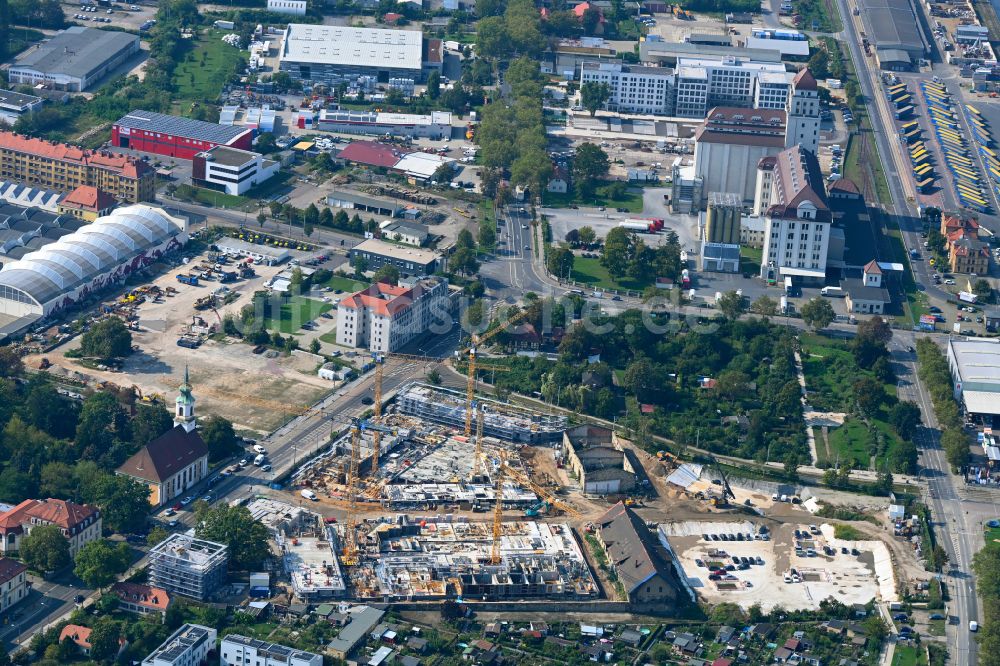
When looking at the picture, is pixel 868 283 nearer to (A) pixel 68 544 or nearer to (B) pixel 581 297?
(B) pixel 581 297

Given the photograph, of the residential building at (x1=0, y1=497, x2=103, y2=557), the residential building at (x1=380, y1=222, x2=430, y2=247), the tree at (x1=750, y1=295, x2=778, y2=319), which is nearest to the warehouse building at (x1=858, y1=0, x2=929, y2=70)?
the tree at (x1=750, y1=295, x2=778, y2=319)

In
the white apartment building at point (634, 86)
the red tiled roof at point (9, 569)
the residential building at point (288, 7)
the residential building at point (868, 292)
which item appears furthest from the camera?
the residential building at point (288, 7)

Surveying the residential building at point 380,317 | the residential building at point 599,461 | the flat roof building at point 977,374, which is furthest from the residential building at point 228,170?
the flat roof building at point 977,374

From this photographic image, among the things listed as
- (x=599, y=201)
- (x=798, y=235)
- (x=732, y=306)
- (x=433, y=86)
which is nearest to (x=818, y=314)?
(x=732, y=306)

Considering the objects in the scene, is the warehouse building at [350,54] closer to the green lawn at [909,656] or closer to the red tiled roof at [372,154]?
the red tiled roof at [372,154]

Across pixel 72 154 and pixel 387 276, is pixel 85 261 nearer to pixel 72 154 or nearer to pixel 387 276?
pixel 72 154
